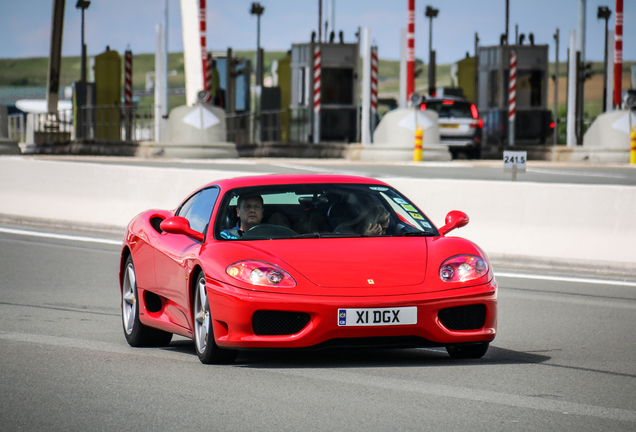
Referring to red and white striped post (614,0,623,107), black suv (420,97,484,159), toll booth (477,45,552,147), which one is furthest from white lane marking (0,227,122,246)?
toll booth (477,45,552,147)

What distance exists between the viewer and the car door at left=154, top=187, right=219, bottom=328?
700 centimetres

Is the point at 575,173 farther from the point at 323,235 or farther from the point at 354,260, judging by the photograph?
the point at 354,260

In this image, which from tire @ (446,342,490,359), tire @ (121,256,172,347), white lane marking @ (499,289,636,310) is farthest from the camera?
white lane marking @ (499,289,636,310)

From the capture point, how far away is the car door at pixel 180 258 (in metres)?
7.00

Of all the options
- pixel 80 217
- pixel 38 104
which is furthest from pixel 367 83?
pixel 38 104

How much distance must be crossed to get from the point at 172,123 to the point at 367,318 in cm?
2266

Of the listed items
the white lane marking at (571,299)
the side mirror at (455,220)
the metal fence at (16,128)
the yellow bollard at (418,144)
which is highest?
the metal fence at (16,128)

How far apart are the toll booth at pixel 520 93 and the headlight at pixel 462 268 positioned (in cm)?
3040

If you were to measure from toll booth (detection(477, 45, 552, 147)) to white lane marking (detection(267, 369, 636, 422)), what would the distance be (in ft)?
102

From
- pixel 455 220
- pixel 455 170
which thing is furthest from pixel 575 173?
pixel 455 220

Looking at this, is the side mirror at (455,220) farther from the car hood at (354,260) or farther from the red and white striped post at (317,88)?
the red and white striped post at (317,88)

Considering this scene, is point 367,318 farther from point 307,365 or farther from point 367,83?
point 367,83

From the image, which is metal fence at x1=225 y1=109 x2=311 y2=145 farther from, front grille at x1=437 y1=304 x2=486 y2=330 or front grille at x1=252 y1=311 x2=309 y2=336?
front grille at x1=252 y1=311 x2=309 y2=336

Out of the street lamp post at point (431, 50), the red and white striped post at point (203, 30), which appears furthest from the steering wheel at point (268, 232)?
the street lamp post at point (431, 50)
